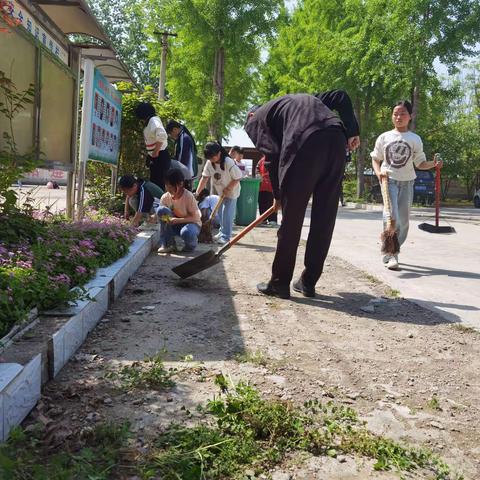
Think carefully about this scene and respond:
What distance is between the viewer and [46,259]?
3.43 metres

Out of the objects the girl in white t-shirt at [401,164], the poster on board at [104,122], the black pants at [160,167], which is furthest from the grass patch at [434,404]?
the black pants at [160,167]

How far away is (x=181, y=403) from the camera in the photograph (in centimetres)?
243

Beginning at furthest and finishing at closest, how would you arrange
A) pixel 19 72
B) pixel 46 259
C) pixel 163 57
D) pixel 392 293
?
pixel 163 57, pixel 392 293, pixel 19 72, pixel 46 259

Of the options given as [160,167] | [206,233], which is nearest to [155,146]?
[160,167]

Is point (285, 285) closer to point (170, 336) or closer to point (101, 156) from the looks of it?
point (170, 336)

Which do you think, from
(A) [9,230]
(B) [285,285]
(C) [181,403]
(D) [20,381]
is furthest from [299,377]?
(A) [9,230]

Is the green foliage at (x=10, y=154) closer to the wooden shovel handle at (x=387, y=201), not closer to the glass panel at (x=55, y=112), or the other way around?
the glass panel at (x=55, y=112)

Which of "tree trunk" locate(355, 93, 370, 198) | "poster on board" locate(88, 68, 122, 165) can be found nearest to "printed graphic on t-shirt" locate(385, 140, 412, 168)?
"poster on board" locate(88, 68, 122, 165)

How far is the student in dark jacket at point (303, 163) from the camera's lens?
4.38 m

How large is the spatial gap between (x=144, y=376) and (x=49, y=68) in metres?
3.71

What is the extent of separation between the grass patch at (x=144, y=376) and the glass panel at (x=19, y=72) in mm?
2412

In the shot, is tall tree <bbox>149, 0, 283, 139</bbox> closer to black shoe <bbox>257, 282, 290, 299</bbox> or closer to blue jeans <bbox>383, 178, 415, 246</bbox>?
blue jeans <bbox>383, 178, 415, 246</bbox>

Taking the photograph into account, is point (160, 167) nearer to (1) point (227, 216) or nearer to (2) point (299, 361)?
(1) point (227, 216)

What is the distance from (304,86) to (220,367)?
975 inches
